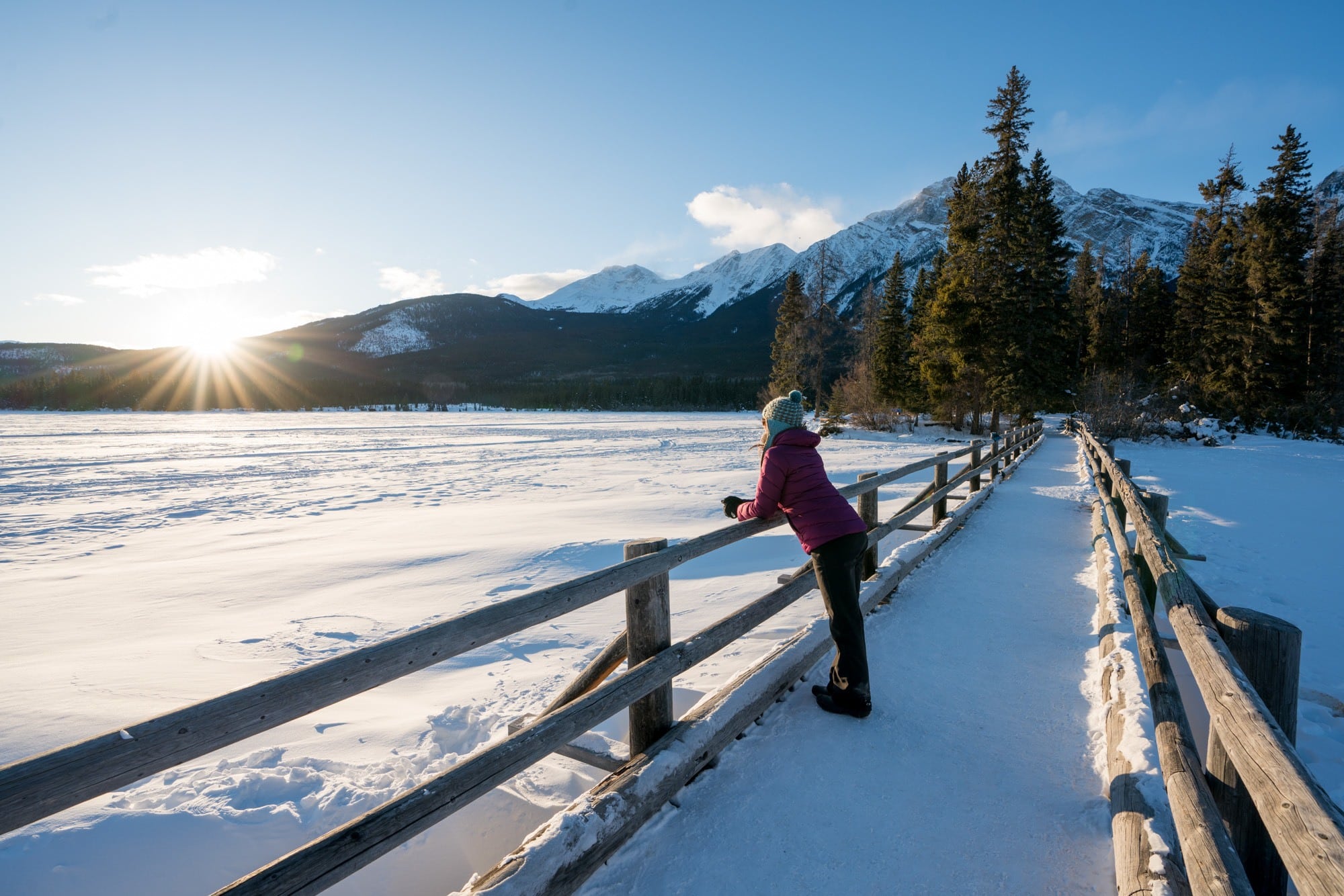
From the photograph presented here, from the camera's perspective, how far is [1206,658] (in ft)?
7.37

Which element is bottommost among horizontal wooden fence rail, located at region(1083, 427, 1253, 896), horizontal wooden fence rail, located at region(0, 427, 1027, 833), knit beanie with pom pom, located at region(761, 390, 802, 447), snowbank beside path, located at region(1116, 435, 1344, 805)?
snowbank beside path, located at region(1116, 435, 1344, 805)

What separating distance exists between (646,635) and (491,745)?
91 centimetres

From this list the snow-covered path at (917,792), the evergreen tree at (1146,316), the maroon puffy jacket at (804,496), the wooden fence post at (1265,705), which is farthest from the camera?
the evergreen tree at (1146,316)

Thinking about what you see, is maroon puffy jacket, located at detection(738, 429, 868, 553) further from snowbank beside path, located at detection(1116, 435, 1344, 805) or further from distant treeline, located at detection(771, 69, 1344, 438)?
distant treeline, located at detection(771, 69, 1344, 438)

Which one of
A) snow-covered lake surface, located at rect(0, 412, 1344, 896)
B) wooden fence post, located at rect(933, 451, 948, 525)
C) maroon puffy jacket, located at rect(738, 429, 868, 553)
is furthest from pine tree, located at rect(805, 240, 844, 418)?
maroon puffy jacket, located at rect(738, 429, 868, 553)

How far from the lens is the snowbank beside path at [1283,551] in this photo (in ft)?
14.2

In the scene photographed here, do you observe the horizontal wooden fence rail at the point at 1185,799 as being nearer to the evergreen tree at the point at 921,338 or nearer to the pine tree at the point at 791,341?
the evergreen tree at the point at 921,338

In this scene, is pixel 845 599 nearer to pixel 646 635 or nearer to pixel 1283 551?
pixel 646 635

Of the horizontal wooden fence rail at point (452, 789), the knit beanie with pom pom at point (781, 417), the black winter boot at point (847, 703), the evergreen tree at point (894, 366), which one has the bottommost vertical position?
the black winter boot at point (847, 703)

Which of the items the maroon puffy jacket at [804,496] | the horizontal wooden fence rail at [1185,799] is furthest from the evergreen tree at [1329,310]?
the maroon puffy jacket at [804,496]

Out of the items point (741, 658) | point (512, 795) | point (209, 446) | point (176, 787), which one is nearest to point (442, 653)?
point (512, 795)

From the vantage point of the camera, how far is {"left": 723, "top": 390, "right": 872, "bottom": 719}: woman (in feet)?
11.7

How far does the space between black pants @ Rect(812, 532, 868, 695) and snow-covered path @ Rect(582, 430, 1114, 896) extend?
0.31 m

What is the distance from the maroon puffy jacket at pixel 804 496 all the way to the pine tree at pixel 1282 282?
39511 millimetres
